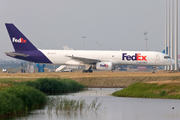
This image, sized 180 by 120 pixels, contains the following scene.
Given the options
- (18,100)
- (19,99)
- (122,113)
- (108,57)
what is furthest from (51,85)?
(108,57)

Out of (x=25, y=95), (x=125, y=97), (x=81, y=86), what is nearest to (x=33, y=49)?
(x=81, y=86)

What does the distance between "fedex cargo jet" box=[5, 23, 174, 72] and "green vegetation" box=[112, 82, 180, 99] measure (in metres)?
23.5

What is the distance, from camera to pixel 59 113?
2053cm

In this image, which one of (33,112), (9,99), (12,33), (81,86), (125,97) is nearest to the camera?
(9,99)

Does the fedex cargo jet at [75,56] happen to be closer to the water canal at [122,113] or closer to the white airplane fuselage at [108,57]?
the white airplane fuselage at [108,57]

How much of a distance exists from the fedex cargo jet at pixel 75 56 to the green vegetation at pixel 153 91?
2346 centimetres

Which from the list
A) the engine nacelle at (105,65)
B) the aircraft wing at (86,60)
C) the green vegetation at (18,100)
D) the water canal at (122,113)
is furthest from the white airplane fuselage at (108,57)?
the green vegetation at (18,100)

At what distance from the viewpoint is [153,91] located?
95.1 ft

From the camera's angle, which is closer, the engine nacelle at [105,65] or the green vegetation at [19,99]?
the green vegetation at [19,99]

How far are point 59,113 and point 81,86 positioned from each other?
1830 cm

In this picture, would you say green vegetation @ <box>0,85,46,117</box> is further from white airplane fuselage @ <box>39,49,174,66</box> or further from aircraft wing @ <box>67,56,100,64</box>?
white airplane fuselage @ <box>39,49,174,66</box>

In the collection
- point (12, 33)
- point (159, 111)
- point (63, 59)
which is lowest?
point (159, 111)

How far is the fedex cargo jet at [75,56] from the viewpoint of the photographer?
178 ft

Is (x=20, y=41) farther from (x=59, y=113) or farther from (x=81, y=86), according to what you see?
(x=59, y=113)
